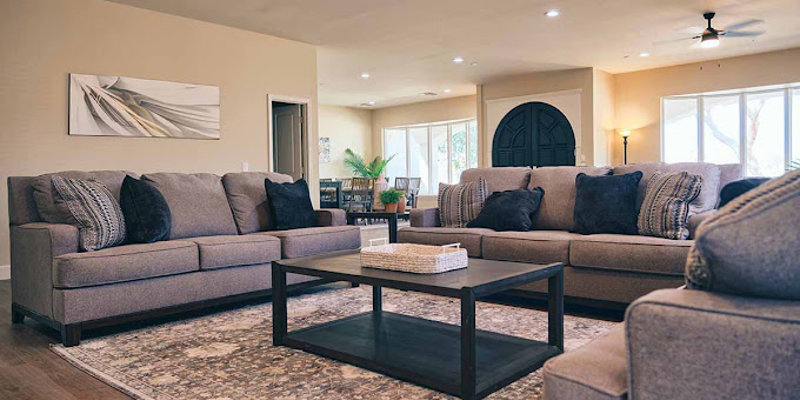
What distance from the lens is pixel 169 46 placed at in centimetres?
614

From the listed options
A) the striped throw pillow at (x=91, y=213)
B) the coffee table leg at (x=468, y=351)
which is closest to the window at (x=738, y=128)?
the coffee table leg at (x=468, y=351)

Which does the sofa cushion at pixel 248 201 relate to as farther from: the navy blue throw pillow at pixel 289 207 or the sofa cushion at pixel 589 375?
the sofa cushion at pixel 589 375

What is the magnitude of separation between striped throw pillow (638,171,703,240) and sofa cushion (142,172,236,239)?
300 cm

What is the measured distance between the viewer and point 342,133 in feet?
44.9

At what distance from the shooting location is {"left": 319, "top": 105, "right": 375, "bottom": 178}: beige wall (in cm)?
1334

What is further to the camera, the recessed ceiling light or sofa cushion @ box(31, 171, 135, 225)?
the recessed ceiling light

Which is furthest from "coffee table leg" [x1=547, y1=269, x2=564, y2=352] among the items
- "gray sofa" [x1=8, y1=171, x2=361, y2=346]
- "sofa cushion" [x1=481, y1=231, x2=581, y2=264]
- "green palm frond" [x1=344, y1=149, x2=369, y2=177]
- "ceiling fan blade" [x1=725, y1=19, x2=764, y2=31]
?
"green palm frond" [x1=344, y1=149, x2=369, y2=177]

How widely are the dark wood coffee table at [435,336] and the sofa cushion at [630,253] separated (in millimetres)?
894

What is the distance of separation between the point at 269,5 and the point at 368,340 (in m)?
4.27

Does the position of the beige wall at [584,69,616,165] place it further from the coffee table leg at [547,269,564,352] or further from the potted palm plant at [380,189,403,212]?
the coffee table leg at [547,269,564,352]

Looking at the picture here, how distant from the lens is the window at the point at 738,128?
28.9ft

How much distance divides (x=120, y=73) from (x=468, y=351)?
16.9 feet

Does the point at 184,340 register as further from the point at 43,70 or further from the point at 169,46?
the point at 169,46

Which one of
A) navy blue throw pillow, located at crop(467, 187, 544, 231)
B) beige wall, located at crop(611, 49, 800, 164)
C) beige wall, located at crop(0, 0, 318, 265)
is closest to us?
navy blue throw pillow, located at crop(467, 187, 544, 231)
